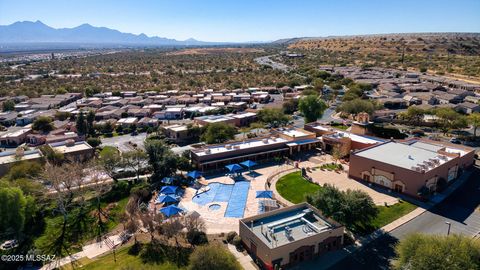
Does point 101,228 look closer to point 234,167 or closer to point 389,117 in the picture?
point 234,167

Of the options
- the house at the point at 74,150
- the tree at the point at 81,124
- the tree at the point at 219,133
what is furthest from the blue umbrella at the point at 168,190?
the tree at the point at 81,124

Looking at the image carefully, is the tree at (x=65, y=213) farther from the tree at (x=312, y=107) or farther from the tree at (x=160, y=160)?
the tree at (x=312, y=107)

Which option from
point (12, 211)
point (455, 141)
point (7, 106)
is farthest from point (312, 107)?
point (7, 106)

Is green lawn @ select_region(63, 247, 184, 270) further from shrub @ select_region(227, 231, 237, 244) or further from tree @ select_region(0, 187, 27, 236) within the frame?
tree @ select_region(0, 187, 27, 236)

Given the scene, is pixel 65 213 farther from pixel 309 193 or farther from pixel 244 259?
pixel 309 193

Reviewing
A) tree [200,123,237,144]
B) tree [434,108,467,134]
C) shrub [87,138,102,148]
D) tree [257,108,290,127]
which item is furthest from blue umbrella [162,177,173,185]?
tree [434,108,467,134]

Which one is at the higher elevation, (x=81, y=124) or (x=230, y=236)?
(x=81, y=124)
